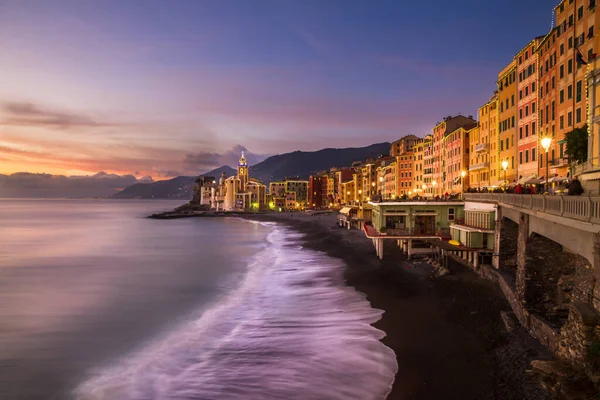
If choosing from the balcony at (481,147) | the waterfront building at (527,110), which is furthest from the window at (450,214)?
the balcony at (481,147)

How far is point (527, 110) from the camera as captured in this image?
167ft

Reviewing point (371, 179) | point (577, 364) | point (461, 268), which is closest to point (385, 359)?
point (577, 364)

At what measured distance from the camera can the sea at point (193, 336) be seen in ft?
65.6

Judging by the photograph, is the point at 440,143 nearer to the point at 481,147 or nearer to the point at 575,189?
the point at 481,147

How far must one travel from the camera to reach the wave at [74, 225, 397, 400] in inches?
757

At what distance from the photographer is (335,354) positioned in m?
22.2

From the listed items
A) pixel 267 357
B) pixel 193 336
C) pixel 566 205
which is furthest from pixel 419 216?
pixel 566 205

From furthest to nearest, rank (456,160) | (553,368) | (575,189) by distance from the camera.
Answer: (456,160) < (575,189) < (553,368)

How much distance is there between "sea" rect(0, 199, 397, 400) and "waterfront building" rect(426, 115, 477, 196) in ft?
153

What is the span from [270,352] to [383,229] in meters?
27.6

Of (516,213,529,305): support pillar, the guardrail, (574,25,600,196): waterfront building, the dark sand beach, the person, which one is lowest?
the dark sand beach

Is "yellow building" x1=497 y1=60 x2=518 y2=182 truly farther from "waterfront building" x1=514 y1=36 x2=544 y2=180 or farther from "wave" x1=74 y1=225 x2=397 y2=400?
"wave" x1=74 y1=225 x2=397 y2=400

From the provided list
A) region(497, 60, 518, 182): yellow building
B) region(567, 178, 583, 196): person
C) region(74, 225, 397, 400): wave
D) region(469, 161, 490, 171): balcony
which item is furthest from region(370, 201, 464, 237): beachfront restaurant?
region(567, 178, 583, 196): person

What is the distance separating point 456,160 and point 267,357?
219 ft
